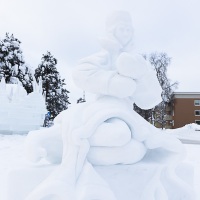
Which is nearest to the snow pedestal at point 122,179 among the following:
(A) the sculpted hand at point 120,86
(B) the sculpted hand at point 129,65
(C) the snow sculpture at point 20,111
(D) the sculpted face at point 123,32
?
(A) the sculpted hand at point 120,86

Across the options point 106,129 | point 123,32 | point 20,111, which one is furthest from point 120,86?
point 20,111

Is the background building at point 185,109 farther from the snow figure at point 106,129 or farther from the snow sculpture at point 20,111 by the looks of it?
the snow figure at point 106,129

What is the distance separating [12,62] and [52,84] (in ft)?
10.3

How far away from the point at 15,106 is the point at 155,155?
9.54 meters

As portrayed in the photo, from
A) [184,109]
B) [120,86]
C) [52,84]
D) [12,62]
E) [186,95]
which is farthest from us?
[184,109]

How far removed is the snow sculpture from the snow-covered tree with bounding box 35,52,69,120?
29.6 ft

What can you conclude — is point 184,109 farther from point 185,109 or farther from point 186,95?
point 186,95

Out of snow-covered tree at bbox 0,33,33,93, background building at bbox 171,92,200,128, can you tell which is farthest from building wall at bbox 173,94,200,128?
snow-covered tree at bbox 0,33,33,93

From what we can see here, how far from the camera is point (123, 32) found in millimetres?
2352

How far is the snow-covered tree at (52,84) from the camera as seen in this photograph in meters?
20.7

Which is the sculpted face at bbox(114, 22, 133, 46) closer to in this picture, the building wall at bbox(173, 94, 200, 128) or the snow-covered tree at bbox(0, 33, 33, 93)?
the snow-covered tree at bbox(0, 33, 33, 93)

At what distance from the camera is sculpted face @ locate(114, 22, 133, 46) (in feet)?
7.70

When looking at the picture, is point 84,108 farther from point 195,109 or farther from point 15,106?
point 195,109

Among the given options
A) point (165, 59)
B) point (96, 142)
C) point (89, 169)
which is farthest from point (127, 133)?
point (165, 59)
